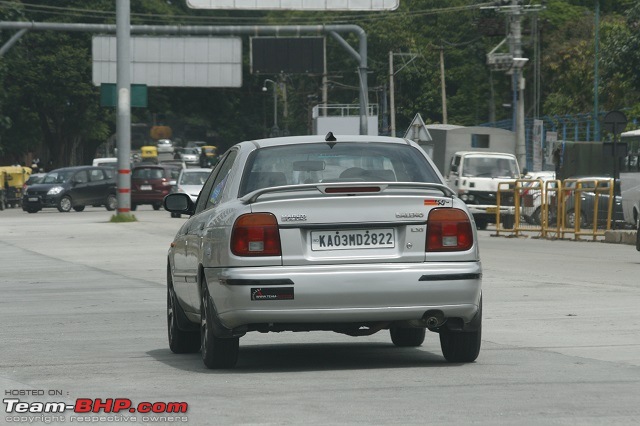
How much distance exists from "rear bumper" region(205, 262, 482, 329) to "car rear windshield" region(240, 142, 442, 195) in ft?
2.66

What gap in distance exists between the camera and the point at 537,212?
35.3 metres

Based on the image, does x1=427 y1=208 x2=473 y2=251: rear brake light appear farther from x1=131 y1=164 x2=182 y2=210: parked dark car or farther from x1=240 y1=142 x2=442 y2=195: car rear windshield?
x1=131 y1=164 x2=182 y2=210: parked dark car

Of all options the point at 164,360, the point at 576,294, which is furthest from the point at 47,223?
the point at 164,360

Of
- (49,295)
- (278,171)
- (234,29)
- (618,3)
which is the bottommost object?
(49,295)

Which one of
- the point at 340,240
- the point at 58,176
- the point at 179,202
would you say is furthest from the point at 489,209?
the point at 340,240

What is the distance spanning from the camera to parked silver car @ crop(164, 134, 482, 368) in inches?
360

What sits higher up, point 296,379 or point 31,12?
point 31,12

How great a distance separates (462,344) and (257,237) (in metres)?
1.61

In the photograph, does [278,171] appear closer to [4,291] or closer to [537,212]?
[4,291]

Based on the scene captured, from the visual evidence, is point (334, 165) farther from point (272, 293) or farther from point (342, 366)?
point (342, 366)

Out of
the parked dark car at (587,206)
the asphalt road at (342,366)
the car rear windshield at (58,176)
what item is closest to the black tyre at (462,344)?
the asphalt road at (342,366)

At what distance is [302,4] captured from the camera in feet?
152

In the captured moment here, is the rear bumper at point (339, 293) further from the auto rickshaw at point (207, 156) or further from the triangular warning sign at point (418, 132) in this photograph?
the auto rickshaw at point (207, 156)

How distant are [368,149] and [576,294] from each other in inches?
268
